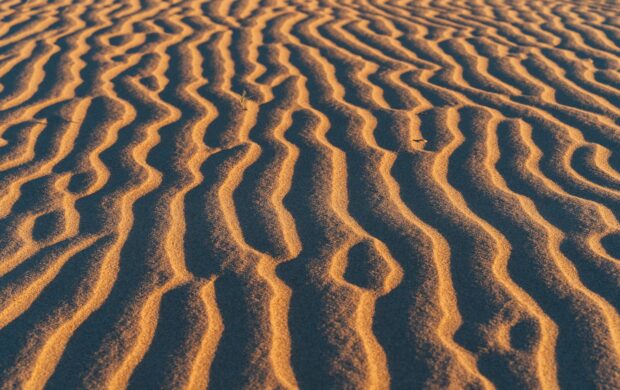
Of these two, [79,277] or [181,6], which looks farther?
[181,6]

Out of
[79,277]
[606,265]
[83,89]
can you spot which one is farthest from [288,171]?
[83,89]

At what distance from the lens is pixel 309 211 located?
350 centimetres

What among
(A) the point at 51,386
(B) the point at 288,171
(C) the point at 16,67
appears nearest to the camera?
(A) the point at 51,386

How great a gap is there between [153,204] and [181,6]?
4.61 meters

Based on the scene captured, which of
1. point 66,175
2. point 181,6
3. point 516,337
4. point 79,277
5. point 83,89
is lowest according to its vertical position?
point 181,6

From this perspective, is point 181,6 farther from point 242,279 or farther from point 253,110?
point 242,279

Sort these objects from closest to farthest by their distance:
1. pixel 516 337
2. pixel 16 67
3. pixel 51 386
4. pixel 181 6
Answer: pixel 51 386 → pixel 516 337 → pixel 16 67 → pixel 181 6

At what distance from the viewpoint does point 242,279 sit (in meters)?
2.92

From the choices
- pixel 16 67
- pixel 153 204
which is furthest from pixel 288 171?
pixel 16 67

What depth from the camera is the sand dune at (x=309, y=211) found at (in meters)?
2.48

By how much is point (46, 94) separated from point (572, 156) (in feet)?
11.3

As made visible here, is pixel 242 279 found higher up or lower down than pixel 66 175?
higher up

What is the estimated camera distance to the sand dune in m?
2.48

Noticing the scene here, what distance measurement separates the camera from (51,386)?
237 centimetres
